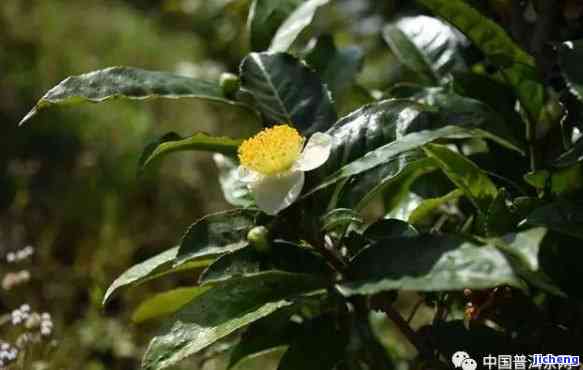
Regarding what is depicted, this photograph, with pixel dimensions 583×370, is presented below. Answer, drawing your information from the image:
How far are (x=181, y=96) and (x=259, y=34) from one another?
23 centimetres

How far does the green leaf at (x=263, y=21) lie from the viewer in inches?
46.7

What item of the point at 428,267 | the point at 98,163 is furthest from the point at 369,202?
the point at 98,163

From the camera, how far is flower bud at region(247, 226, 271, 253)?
33.9 inches

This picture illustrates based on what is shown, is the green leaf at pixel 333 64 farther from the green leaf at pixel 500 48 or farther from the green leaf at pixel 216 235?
the green leaf at pixel 216 235

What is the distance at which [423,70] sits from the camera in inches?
51.0

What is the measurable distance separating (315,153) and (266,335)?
10.9 inches

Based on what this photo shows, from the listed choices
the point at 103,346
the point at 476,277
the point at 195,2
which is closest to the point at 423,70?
the point at 476,277

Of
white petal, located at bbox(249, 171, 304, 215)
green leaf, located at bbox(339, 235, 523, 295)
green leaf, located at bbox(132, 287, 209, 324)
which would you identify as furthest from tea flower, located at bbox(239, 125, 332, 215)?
green leaf, located at bbox(132, 287, 209, 324)

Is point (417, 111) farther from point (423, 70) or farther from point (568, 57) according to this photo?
point (423, 70)

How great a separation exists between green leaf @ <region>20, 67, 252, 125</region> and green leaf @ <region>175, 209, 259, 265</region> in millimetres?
178

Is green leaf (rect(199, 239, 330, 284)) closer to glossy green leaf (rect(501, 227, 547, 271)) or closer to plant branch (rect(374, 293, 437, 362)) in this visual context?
plant branch (rect(374, 293, 437, 362))

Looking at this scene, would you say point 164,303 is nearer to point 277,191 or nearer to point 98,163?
point 277,191

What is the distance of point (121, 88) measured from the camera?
985 millimetres

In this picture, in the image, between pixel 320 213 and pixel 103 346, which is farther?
pixel 103 346
